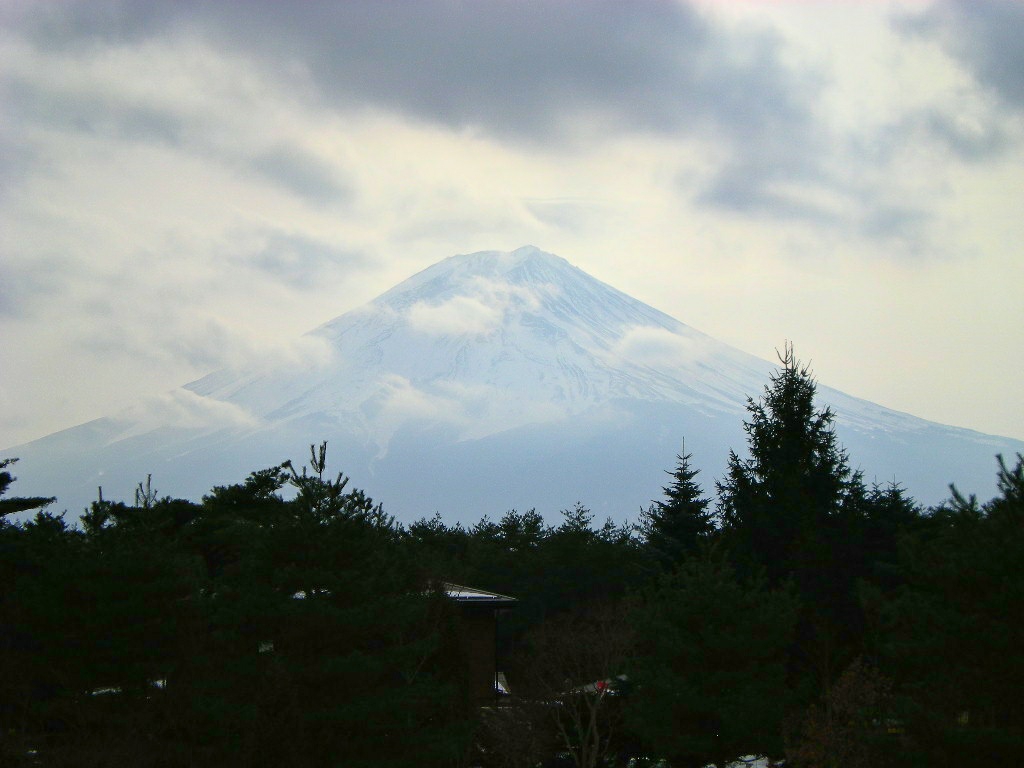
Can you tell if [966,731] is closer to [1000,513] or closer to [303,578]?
[1000,513]

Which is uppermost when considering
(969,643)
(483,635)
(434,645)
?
(969,643)

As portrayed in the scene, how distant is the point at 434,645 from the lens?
21016mm

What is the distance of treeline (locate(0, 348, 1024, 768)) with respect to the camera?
51.8 feet

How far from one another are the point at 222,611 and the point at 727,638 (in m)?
9.45

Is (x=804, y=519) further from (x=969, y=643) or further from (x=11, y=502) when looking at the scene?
(x=11, y=502)

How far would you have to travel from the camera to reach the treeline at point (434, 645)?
51.8 feet

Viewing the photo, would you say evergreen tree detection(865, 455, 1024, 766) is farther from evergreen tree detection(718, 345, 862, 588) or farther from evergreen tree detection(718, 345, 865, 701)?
evergreen tree detection(718, 345, 862, 588)

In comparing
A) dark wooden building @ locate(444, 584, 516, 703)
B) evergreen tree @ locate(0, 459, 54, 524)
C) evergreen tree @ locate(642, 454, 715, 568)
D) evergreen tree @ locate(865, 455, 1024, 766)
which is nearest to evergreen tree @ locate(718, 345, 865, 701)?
evergreen tree @ locate(642, 454, 715, 568)

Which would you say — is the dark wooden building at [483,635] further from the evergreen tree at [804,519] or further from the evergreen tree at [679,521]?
the evergreen tree at [804,519]

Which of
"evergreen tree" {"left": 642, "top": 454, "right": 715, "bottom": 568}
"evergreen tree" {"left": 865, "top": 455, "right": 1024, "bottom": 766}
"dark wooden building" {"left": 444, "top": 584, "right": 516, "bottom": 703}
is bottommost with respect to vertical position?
"dark wooden building" {"left": 444, "top": 584, "right": 516, "bottom": 703}

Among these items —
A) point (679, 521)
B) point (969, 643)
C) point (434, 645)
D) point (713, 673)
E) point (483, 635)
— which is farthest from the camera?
point (483, 635)

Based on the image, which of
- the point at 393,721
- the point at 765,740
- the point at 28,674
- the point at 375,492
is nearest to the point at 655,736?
the point at 765,740

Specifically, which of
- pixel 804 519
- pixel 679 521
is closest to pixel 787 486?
pixel 804 519

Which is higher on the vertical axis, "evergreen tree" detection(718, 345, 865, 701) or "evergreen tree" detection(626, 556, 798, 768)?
"evergreen tree" detection(718, 345, 865, 701)
